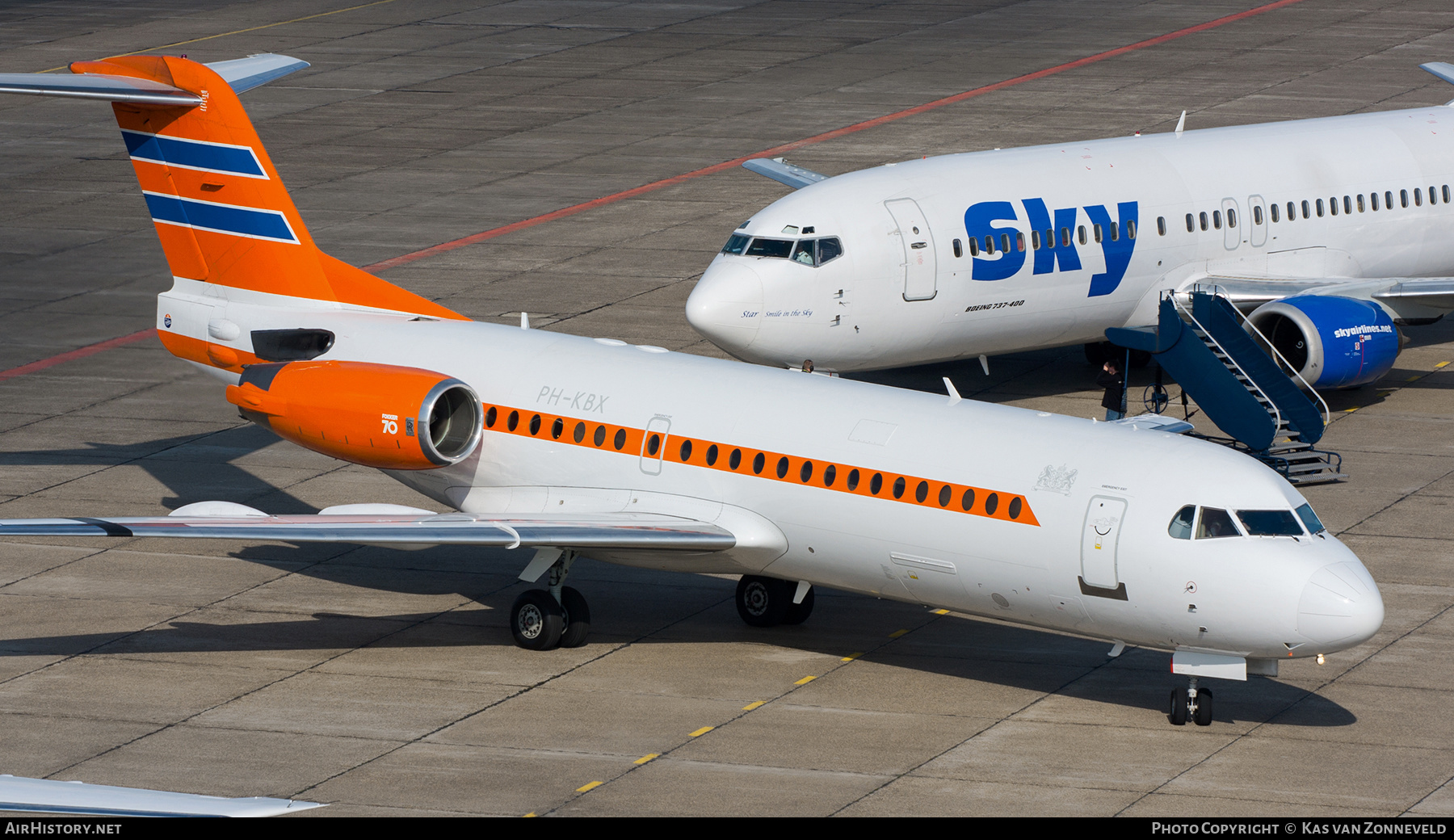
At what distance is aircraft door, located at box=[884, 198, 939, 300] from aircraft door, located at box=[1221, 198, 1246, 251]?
5937 mm

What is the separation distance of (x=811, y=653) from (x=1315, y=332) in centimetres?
1286

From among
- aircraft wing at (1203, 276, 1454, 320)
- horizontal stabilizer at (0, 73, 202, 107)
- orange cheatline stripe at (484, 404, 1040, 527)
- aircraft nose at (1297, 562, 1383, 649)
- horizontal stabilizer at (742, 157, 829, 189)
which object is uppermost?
horizontal stabilizer at (0, 73, 202, 107)

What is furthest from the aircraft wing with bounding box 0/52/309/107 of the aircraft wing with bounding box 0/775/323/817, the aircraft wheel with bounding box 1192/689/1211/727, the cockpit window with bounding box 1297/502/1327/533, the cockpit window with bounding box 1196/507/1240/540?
the cockpit window with bounding box 1297/502/1327/533

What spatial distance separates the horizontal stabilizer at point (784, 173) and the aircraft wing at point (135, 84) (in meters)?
12.0

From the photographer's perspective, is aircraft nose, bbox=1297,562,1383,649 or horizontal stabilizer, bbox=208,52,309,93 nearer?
aircraft nose, bbox=1297,562,1383,649

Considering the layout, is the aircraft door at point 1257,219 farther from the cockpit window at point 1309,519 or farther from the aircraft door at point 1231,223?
the cockpit window at point 1309,519

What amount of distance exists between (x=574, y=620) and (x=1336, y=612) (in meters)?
8.74

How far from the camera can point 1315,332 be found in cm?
3272

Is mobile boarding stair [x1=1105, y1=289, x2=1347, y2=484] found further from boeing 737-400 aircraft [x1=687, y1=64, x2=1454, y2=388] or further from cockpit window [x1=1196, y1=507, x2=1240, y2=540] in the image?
cockpit window [x1=1196, y1=507, x2=1240, y2=540]

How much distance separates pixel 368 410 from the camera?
24500 mm

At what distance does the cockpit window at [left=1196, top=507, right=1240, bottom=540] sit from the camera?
66.7ft

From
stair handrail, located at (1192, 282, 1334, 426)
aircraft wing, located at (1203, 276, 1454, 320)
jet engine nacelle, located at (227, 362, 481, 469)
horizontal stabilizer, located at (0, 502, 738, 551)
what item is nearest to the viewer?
horizontal stabilizer, located at (0, 502, 738, 551)
